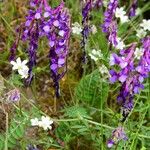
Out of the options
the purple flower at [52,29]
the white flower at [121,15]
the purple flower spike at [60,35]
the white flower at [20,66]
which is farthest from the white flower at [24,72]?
the white flower at [121,15]

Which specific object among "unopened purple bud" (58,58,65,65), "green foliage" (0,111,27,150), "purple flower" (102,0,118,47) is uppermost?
"purple flower" (102,0,118,47)

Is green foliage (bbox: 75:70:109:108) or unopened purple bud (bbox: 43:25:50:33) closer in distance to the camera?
unopened purple bud (bbox: 43:25:50:33)

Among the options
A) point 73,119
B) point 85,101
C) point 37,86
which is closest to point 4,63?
point 37,86

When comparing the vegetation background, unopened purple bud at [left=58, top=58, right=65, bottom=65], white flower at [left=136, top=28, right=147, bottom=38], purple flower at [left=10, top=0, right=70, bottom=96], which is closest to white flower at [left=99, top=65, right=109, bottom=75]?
the vegetation background

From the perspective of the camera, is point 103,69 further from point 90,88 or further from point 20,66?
point 20,66

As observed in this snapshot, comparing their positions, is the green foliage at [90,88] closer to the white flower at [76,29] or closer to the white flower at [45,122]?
the white flower at [76,29]

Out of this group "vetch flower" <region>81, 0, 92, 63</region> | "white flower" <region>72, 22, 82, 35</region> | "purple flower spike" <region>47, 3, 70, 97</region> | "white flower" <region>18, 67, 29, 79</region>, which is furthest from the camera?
"white flower" <region>72, 22, 82, 35</region>

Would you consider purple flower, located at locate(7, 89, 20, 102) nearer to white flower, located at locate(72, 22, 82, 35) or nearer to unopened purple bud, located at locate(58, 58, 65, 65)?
unopened purple bud, located at locate(58, 58, 65, 65)

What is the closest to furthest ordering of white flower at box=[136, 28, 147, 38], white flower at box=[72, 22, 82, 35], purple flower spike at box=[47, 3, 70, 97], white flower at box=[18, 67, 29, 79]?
1. purple flower spike at box=[47, 3, 70, 97]
2. white flower at box=[18, 67, 29, 79]
3. white flower at box=[72, 22, 82, 35]
4. white flower at box=[136, 28, 147, 38]

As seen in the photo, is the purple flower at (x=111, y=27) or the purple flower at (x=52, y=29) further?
the purple flower at (x=111, y=27)
